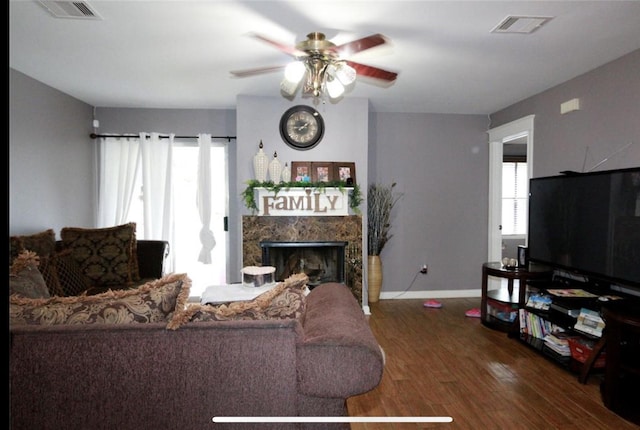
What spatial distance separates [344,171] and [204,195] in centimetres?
169

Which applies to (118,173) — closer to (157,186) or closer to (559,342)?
(157,186)

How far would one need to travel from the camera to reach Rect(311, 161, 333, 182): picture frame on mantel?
3.97m

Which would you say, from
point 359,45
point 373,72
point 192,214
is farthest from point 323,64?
point 192,214

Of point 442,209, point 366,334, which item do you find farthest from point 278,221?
point 366,334

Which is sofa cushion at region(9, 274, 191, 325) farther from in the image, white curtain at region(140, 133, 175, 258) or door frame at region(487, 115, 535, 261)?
door frame at region(487, 115, 535, 261)

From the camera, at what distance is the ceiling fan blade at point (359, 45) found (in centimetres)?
183

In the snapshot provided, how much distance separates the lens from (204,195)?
430 cm

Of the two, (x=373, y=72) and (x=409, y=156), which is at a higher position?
(x=373, y=72)

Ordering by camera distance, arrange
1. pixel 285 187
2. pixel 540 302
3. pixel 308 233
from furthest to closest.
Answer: pixel 308 233, pixel 285 187, pixel 540 302

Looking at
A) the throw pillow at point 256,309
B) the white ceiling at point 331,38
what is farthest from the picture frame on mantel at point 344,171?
the throw pillow at point 256,309

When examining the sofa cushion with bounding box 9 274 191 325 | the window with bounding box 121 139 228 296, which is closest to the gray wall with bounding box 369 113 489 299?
the window with bounding box 121 139 228 296

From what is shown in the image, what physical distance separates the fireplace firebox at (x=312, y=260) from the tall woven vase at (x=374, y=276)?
0.47 meters

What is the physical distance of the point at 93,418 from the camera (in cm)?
125

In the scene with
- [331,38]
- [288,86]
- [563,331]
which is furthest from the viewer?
[563,331]
